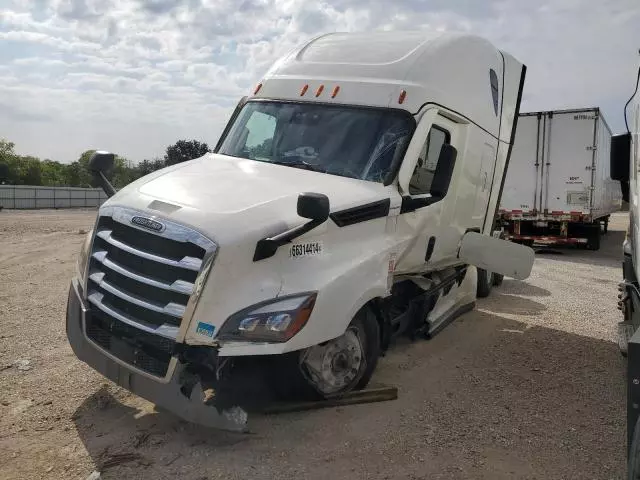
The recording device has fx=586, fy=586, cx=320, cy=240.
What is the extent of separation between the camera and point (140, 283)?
14.1ft

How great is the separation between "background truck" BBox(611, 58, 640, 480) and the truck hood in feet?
6.78

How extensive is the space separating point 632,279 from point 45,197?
135 ft

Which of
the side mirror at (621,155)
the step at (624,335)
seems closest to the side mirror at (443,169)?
the side mirror at (621,155)

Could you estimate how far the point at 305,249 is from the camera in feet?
14.4

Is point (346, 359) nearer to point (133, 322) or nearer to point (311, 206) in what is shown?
point (311, 206)

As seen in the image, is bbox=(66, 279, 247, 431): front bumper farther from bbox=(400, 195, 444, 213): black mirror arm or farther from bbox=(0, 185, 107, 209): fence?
bbox=(0, 185, 107, 209): fence

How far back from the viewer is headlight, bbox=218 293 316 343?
402cm

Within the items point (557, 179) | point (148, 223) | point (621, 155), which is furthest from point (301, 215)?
point (557, 179)

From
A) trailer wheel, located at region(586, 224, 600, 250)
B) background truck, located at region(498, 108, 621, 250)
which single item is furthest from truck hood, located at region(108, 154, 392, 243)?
trailer wheel, located at region(586, 224, 600, 250)

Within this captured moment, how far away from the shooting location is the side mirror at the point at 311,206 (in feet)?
13.5

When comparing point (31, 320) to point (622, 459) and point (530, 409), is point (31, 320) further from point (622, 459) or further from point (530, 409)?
point (622, 459)

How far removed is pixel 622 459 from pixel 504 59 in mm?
5705

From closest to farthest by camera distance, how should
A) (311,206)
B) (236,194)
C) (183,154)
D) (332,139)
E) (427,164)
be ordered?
(311,206)
(236,194)
(332,139)
(427,164)
(183,154)

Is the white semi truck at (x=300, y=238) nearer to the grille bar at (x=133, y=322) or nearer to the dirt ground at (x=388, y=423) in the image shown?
the grille bar at (x=133, y=322)
